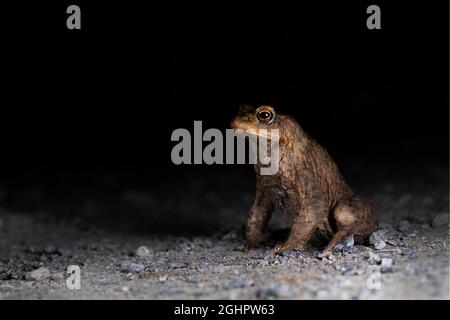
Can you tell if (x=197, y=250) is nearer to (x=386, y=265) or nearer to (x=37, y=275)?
(x=37, y=275)

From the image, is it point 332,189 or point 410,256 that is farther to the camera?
point 332,189

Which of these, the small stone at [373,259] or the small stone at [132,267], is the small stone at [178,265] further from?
the small stone at [373,259]

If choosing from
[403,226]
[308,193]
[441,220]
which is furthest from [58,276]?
[441,220]

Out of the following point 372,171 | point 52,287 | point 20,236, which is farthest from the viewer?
point 372,171

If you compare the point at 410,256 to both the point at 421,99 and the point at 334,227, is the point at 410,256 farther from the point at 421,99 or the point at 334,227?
the point at 421,99

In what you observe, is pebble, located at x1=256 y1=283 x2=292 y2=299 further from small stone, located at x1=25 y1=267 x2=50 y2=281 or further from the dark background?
the dark background

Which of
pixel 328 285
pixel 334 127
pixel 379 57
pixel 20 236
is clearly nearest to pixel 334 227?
pixel 328 285
